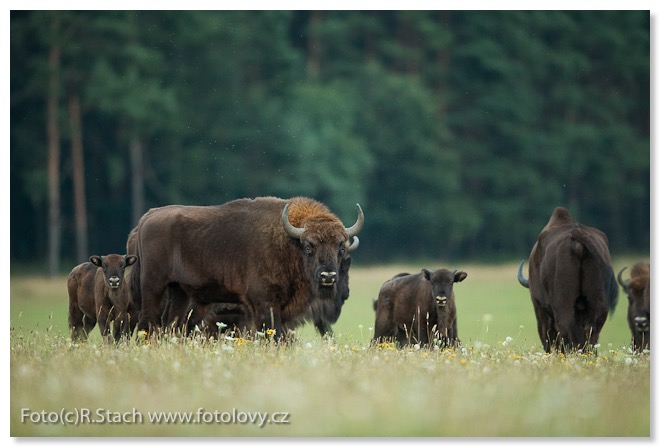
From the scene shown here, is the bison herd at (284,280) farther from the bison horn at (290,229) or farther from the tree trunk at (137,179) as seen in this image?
the tree trunk at (137,179)

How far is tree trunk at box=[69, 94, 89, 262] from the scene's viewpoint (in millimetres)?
16483

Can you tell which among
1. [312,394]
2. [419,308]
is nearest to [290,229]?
[419,308]

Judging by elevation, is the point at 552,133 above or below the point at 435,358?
above

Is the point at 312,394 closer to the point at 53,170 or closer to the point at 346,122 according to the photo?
the point at 53,170

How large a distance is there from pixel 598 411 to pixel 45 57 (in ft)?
28.9

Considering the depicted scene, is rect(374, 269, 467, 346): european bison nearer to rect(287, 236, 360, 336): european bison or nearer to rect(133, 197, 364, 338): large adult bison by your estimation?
rect(287, 236, 360, 336): european bison

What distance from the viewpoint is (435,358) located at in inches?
440

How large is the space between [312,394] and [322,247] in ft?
11.8

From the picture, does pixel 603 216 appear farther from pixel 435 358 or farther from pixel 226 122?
pixel 226 122

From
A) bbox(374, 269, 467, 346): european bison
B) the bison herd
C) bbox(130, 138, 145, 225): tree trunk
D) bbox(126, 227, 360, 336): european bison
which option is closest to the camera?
the bison herd

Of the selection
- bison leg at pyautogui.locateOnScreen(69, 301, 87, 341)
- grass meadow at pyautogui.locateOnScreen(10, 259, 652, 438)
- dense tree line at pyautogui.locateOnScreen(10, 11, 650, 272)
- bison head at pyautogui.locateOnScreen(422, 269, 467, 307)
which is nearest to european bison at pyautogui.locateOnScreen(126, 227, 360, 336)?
bison head at pyautogui.locateOnScreen(422, 269, 467, 307)

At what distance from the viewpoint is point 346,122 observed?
25.2 meters

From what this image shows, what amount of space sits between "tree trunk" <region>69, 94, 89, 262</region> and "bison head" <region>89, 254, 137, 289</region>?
2712 millimetres
